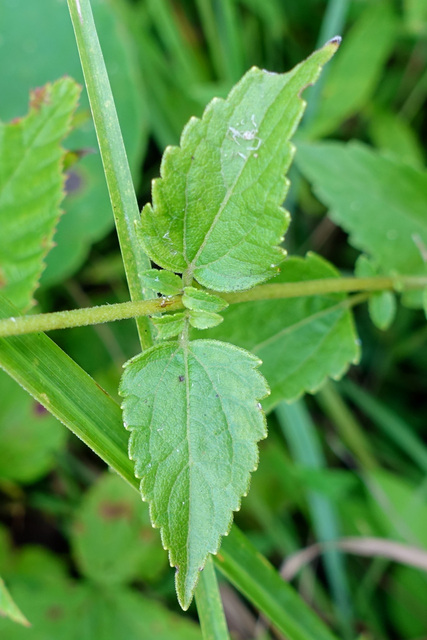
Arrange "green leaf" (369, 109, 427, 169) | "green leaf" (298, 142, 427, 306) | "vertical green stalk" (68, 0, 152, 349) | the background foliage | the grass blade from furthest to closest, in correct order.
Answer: "green leaf" (369, 109, 427, 169) < the grass blade < the background foliage < "green leaf" (298, 142, 427, 306) < "vertical green stalk" (68, 0, 152, 349)

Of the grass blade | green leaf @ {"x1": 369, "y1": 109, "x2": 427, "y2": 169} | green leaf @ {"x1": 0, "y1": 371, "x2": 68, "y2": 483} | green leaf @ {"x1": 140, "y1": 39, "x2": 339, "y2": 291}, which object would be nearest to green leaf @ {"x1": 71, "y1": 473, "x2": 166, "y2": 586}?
green leaf @ {"x1": 0, "y1": 371, "x2": 68, "y2": 483}

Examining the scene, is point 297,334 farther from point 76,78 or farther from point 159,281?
point 76,78

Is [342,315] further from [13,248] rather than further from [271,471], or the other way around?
[271,471]

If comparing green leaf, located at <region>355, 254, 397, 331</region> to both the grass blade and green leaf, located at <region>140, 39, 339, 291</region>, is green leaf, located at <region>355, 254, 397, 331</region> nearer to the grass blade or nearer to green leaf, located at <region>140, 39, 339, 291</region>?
green leaf, located at <region>140, 39, 339, 291</region>

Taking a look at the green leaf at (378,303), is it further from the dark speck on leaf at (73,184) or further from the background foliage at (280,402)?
the dark speck on leaf at (73,184)

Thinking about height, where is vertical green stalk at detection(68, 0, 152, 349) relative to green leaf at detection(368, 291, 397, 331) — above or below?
above

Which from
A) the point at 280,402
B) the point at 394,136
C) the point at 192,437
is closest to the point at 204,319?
the point at 192,437
